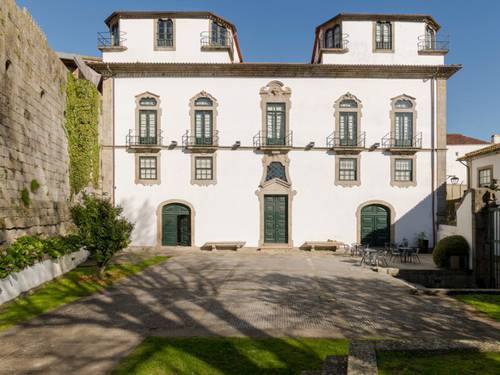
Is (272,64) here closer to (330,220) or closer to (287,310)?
(330,220)

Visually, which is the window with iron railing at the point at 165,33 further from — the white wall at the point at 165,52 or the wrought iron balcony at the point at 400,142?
the wrought iron balcony at the point at 400,142

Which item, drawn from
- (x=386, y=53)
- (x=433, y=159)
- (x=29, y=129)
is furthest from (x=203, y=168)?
(x=433, y=159)

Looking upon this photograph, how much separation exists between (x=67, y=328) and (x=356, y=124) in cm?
1870

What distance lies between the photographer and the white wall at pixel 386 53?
20.7 meters

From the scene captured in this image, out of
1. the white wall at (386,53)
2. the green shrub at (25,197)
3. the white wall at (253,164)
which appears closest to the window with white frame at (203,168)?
the white wall at (253,164)

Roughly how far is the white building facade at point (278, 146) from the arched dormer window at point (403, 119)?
0.06 m

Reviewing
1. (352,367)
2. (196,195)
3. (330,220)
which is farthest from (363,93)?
(352,367)

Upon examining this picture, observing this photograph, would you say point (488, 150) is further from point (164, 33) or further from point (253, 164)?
point (164, 33)

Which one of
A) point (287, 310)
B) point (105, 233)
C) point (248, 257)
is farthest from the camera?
point (248, 257)

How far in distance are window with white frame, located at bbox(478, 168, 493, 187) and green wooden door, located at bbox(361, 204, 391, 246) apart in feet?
18.1

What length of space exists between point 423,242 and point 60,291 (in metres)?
19.2

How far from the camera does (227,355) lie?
571 cm

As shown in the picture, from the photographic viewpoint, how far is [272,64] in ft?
65.9

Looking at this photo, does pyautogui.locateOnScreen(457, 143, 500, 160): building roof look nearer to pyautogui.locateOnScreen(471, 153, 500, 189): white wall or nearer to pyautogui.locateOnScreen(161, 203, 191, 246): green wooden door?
pyautogui.locateOnScreen(471, 153, 500, 189): white wall
